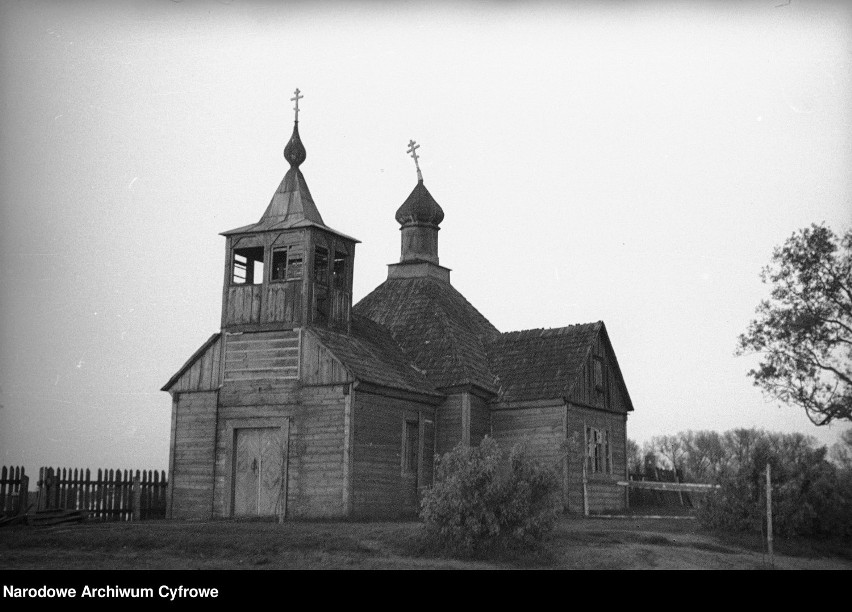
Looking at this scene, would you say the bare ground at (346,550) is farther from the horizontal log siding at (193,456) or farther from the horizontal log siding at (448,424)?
the horizontal log siding at (448,424)

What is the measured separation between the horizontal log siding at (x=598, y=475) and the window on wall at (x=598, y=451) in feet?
0.58

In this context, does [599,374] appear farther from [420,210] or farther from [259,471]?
[259,471]

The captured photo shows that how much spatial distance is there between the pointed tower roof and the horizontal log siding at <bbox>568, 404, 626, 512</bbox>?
31.2 feet

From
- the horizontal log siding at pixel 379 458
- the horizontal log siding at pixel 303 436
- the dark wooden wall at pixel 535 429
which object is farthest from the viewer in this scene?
the dark wooden wall at pixel 535 429

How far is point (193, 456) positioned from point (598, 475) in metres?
13.1

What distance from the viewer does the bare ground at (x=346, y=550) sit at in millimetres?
19000

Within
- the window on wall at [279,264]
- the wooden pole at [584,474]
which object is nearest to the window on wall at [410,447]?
the wooden pole at [584,474]

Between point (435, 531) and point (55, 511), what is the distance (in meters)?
11.2

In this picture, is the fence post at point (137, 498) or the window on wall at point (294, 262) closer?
the fence post at point (137, 498)

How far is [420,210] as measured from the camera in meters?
40.5

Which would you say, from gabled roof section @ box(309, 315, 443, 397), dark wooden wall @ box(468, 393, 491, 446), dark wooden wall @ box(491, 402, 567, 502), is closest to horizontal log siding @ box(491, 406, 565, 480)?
dark wooden wall @ box(491, 402, 567, 502)
